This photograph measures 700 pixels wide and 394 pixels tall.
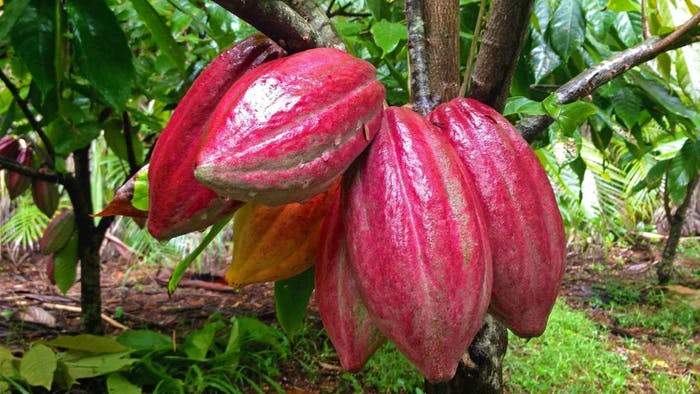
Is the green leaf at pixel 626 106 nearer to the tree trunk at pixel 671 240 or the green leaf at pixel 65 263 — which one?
the green leaf at pixel 65 263

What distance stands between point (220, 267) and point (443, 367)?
3.60 m

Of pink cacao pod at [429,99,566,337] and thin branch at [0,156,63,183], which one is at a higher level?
pink cacao pod at [429,99,566,337]

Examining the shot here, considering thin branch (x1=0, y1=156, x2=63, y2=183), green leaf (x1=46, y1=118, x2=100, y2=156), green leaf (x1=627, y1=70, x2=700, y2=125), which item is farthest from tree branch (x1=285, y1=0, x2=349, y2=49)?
thin branch (x1=0, y1=156, x2=63, y2=183)

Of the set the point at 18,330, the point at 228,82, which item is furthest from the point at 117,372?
the point at 228,82

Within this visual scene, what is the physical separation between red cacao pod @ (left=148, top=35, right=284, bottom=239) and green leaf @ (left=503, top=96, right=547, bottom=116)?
270 mm

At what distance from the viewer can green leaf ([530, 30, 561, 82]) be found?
1085 mm

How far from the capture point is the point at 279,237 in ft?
2.09

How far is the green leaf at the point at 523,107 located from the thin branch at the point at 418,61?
92 mm

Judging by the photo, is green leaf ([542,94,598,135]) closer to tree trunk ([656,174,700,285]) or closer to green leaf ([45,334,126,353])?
green leaf ([45,334,126,353])

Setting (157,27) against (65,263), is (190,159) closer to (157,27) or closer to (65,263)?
(157,27)

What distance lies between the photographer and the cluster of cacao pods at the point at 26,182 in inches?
80.6

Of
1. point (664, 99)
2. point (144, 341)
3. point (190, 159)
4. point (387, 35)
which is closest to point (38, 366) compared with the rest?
point (144, 341)

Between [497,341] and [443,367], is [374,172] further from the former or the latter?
[497,341]

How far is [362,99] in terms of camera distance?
0.50 meters
